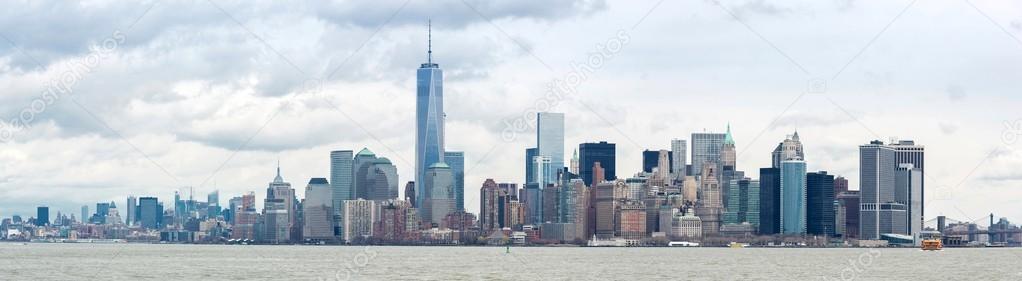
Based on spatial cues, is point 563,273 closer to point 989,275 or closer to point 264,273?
point 264,273

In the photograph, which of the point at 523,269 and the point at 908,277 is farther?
the point at 523,269

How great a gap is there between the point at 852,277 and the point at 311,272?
5277cm

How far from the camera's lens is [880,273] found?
157 metres

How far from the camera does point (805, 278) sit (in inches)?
5723

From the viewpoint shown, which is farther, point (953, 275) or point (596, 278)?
point (953, 275)

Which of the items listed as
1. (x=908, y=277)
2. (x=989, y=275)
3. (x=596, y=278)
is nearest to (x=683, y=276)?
(x=596, y=278)

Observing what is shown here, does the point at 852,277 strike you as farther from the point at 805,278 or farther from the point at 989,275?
the point at 989,275

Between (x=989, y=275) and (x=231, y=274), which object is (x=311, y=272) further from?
(x=989, y=275)

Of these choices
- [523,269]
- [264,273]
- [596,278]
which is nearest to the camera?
[596,278]

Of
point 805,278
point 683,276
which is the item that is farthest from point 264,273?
point 805,278

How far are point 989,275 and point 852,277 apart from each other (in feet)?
68.7

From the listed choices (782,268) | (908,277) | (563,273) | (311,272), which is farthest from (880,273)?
(311,272)

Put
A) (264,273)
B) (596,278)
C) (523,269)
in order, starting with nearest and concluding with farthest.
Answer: (596,278) < (264,273) < (523,269)

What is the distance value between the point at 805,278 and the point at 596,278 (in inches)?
789
